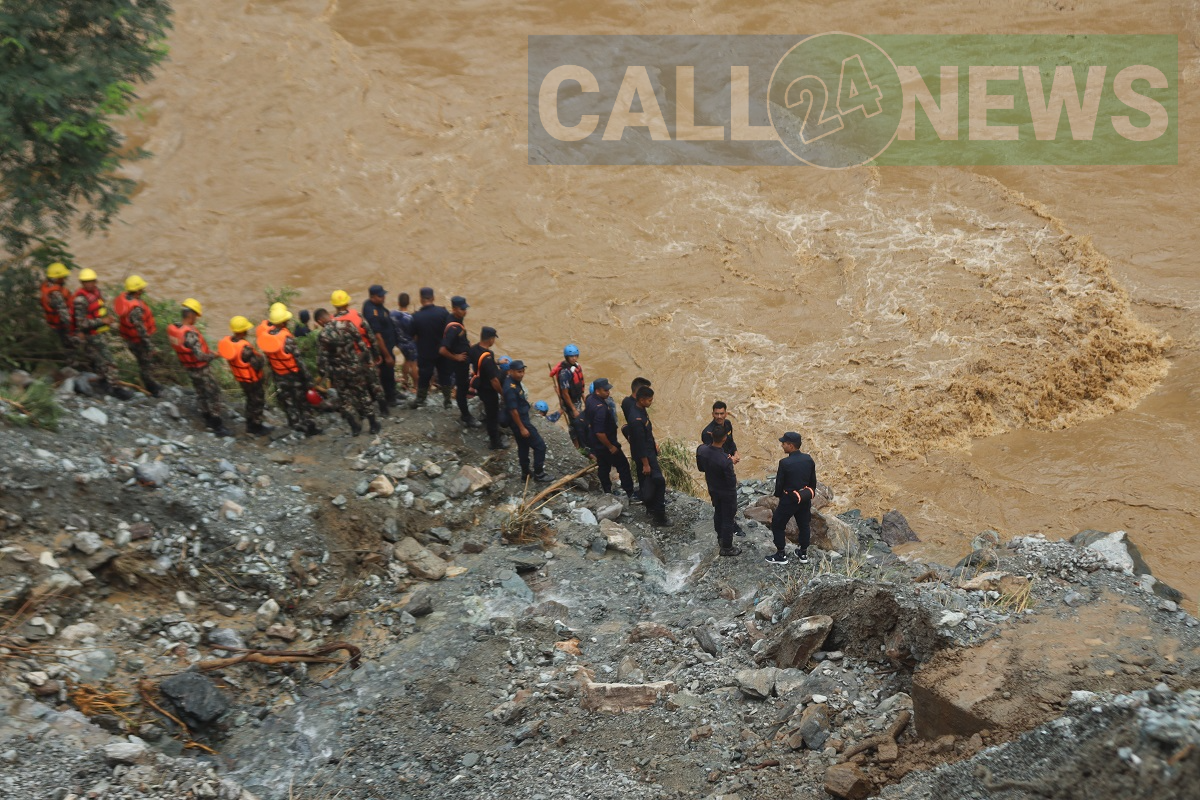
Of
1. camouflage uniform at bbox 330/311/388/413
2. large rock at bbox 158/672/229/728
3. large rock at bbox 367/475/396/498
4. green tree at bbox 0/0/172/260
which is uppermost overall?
green tree at bbox 0/0/172/260

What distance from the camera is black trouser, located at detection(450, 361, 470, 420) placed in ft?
29.8

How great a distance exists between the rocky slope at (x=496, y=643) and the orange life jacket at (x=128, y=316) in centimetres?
63

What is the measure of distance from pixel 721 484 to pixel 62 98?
259 inches

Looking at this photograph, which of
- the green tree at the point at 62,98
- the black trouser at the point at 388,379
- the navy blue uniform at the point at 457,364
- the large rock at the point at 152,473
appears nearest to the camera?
the large rock at the point at 152,473

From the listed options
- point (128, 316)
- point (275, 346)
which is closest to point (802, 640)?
point (275, 346)

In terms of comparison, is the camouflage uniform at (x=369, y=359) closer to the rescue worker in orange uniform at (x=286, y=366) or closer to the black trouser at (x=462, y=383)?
the rescue worker in orange uniform at (x=286, y=366)

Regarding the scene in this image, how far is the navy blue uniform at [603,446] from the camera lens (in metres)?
8.27

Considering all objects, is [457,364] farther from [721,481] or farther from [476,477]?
[721,481]

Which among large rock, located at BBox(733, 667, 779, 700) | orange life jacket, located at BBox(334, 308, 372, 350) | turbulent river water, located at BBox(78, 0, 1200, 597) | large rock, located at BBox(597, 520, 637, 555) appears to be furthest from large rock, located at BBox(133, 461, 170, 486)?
turbulent river water, located at BBox(78, 0, 1200, 597)

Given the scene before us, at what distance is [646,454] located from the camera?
8297mm

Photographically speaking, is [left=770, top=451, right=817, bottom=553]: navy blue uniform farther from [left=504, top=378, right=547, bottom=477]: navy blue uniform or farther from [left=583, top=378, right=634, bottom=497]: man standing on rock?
[left=504, top=378, right=547, bottom=477]: navy blue uniform

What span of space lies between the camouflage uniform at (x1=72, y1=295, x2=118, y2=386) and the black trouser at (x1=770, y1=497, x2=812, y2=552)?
584 cm

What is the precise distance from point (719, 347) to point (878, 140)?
6.60 meters

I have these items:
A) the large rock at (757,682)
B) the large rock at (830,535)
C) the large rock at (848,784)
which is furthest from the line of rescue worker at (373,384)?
the large rock at (848,784)
